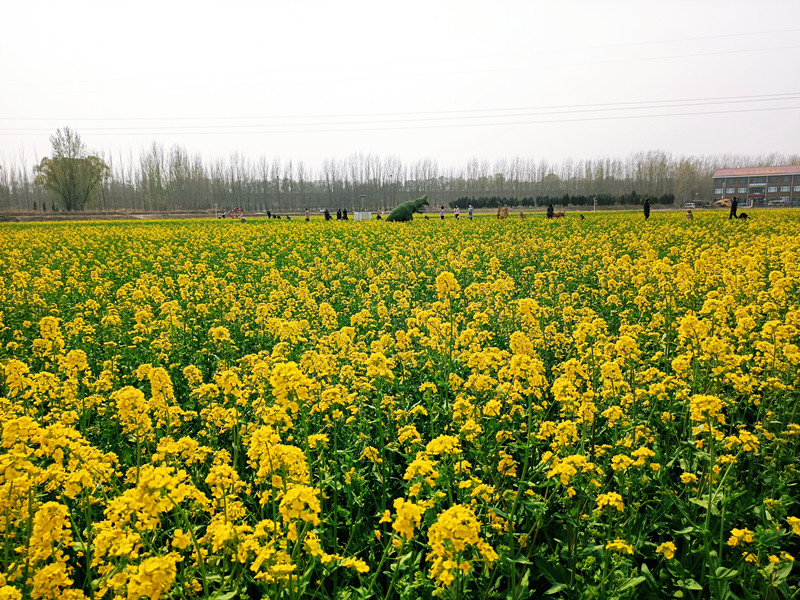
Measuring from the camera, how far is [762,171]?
10812cm

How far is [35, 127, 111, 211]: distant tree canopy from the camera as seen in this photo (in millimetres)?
80762

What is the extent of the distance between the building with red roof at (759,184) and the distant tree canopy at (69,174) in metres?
126

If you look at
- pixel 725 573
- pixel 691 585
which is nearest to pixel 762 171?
pixel 725 573

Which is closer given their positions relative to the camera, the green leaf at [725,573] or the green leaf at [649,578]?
the green leaf at [725,573]

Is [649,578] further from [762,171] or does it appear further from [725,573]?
[762,171]

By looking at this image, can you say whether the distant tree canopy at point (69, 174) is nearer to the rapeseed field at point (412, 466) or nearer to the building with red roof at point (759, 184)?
the rapeseed field at point (412, 466)

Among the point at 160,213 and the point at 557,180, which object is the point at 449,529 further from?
the point at 557,180

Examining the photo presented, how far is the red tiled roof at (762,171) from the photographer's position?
10450 cm

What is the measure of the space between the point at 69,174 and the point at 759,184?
138104 millimetres

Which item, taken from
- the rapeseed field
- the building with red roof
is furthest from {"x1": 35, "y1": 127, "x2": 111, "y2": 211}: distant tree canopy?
the building with red roof

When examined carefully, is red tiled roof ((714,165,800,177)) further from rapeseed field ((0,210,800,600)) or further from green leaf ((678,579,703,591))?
green leaf ((678,579,703,591))

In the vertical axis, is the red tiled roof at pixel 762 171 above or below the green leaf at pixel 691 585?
above

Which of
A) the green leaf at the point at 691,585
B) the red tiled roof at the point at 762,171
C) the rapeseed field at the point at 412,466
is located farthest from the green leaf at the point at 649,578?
the red tiled roof at the point at 762,171

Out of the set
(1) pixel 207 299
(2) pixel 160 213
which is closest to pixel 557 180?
(2) pixel 160 213
